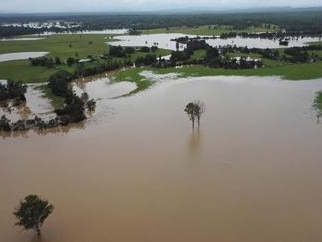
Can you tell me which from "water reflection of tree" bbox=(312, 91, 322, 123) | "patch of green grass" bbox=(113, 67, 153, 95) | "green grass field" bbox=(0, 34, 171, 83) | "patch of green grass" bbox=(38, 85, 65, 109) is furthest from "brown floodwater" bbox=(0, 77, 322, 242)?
"green grass field" bbox=(0, 34, 171, 83)

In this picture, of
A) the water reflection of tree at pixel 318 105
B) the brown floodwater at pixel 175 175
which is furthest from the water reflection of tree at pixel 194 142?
the water reflection of tree at pixel 318 105

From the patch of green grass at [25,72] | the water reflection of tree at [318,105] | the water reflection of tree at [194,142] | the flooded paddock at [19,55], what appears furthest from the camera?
the flooded paddock at [19,55]

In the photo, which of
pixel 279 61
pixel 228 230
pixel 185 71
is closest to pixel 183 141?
pixel 228 230

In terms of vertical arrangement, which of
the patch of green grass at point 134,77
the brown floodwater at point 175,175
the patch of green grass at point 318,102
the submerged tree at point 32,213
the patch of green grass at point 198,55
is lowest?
the patch of green grass at point 198,55

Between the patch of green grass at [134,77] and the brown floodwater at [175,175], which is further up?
the brown floodwater at [175,175]

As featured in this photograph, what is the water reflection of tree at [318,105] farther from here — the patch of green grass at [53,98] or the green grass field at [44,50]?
the green grass field at [44,50]

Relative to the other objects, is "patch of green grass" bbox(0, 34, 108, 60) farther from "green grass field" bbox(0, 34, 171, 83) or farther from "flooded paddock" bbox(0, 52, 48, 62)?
"flooded paddock" bbox(0, 52, 48, 62)

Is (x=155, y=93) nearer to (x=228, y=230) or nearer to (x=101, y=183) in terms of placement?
(x=101, y=183)
